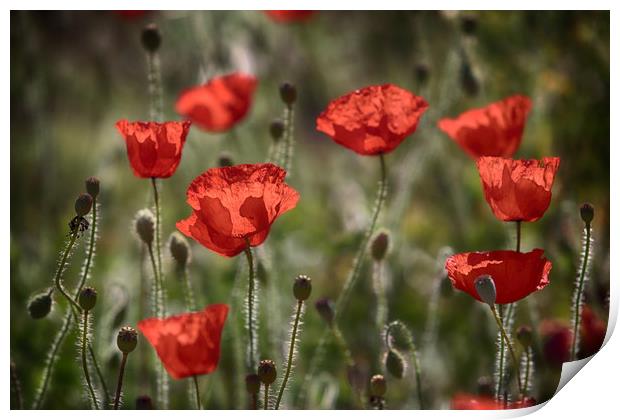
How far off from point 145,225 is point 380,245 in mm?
342

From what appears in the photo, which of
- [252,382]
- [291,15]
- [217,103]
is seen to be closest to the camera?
[252,382]

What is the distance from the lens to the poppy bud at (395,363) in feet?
4.09

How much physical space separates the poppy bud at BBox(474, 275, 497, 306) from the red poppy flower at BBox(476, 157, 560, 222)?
117 millimetres

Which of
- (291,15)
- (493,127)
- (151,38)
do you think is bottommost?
(493,127)

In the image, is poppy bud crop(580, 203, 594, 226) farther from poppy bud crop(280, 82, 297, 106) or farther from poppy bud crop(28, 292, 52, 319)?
poppy bud crop(28, 292, 52, 319)

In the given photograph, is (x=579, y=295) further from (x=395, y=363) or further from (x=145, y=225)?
(x=145, y=225)

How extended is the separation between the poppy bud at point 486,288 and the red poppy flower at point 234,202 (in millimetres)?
242

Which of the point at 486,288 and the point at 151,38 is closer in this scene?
the point at 486,288

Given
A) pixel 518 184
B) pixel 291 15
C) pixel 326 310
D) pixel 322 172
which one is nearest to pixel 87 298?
pixel 326 310

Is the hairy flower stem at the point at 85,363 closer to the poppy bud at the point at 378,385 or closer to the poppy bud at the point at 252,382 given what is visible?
the poppy bud at the point at 252,382

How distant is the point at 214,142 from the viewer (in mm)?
2279

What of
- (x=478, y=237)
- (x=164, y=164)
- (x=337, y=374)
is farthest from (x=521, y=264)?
(x=478, y=237)

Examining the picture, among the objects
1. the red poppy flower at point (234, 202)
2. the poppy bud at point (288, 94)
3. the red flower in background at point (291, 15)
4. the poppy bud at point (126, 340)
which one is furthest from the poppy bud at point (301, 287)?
the red flower in background at point (291, 15)

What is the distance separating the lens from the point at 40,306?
4.04ft
